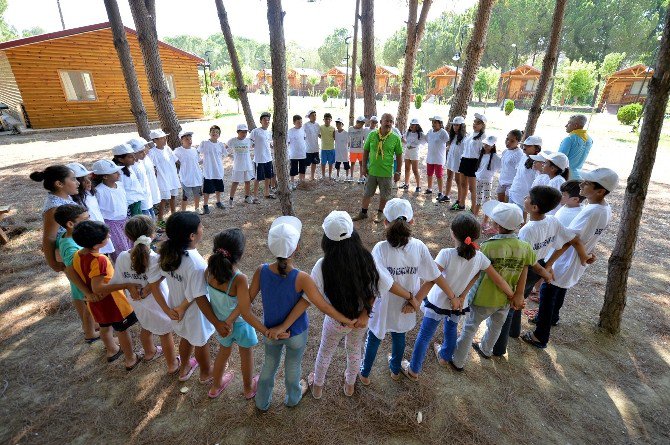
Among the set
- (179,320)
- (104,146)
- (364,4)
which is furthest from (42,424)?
(104,146)

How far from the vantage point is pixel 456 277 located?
8.66 feet

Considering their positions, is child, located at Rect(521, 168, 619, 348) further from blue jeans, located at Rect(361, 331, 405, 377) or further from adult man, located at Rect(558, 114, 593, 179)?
adult man, located at Rect(558, 114, 593, 179)

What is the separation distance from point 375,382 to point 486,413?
3.05 ft

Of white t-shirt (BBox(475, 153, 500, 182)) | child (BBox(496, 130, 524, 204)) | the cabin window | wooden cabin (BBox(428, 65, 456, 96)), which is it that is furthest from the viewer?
wooden cabin (BBox(428, 65, 456, 96))

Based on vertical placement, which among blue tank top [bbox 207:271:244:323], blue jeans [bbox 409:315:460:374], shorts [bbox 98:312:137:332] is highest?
blue tank top [bbox 207:271:244:323]

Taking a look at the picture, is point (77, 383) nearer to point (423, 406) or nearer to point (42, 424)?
point (42, 424)

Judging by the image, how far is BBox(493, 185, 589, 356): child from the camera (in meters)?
2.85

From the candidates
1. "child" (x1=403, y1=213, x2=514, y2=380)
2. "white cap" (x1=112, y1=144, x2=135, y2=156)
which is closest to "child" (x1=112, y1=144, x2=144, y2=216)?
"white cap" (x1=112, y1=144, x2=135, y2=156)

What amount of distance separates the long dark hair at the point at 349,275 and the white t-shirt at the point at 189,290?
0.94 m

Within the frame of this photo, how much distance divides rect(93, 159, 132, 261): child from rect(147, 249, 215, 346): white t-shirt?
1873 mm

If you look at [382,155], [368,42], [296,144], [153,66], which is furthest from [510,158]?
[153,66]

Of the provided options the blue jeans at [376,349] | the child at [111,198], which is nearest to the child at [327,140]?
the child at [111,198]

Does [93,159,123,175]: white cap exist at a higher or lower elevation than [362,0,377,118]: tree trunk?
lower

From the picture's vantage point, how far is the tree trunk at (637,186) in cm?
292
